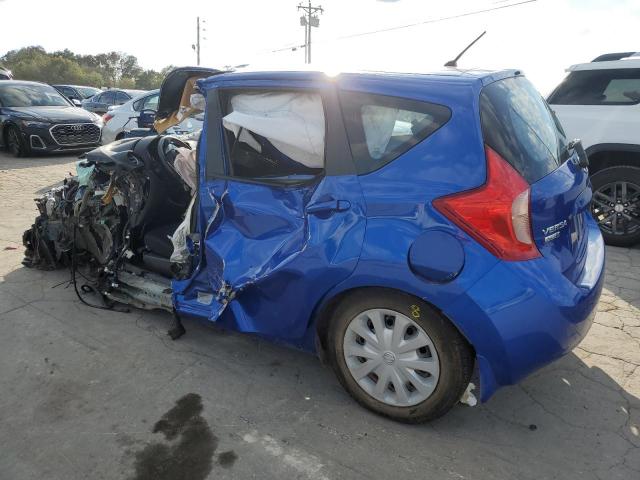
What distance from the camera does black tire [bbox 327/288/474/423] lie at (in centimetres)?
231

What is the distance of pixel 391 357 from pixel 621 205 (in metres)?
4.11

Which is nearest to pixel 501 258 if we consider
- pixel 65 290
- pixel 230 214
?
pixel 230 214

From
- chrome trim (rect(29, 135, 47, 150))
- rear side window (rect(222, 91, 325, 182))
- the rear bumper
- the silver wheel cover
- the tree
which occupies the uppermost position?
the tree

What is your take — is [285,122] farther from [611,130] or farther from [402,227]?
[611,130]

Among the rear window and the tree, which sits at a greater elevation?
the tree

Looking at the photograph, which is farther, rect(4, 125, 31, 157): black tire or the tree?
the tree

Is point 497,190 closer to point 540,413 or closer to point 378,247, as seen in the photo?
point 378,247

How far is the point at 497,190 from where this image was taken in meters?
2.17

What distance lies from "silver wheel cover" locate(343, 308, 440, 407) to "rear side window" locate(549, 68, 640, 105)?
4.37m

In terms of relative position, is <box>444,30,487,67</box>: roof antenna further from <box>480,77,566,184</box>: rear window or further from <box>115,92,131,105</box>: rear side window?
<box>115,92,131,105</box>: rear side window

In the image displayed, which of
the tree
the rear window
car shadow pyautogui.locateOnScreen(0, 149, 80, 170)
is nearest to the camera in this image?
the rear window

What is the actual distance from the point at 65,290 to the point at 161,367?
67.9 inches

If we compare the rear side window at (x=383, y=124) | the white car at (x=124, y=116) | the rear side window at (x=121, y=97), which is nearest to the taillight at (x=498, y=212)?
the rear side window at (x=383, y=124)

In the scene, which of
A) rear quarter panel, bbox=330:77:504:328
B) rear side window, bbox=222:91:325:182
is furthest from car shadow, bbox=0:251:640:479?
rear side window, bbox=222:91:325:182
